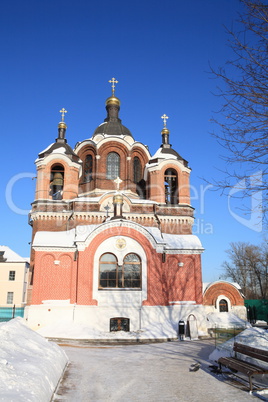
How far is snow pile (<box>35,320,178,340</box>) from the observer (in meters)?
15.7

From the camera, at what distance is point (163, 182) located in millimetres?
24234

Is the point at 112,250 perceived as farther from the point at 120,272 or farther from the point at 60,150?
the point at 60,150

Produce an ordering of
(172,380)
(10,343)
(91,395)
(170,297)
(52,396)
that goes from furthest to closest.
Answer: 1. (170,297)
2. (172,380)
3. (10,343)
4. (91,395)
5. (52,396)

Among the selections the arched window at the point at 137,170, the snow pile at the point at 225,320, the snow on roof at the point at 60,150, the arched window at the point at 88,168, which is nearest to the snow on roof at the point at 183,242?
the snow pile at the point at 225,320

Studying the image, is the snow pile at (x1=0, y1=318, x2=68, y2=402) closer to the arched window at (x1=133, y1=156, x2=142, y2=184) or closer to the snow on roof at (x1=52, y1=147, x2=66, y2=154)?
the snow on roof at (x1=52, y1=147, x2=66, y2=154)

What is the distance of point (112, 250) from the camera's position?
61.2ft

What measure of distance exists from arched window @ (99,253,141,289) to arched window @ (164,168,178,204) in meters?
6.91

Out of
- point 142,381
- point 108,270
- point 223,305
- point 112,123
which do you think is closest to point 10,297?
point 108,270

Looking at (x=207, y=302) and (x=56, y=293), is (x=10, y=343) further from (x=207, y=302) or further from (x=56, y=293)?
(x=207, y=302)

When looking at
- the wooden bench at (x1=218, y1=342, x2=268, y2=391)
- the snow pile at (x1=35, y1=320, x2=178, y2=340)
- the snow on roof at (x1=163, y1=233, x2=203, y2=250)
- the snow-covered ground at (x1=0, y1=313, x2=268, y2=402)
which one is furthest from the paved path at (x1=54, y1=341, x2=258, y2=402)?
the snow on roof at (x1=163, y1=233, x2=203, y2=250)

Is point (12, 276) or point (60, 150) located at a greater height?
point (60, 150)

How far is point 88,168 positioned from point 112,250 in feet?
31.1

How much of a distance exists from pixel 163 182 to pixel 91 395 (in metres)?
18.7

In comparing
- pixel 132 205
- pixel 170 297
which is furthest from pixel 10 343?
pixel 132 205
